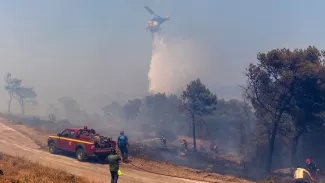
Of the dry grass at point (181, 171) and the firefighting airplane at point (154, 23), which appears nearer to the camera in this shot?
the dry grass at point (181, 171)

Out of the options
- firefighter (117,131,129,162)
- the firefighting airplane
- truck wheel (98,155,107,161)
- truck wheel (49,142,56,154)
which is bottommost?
truck wheel (98,155,107,161)

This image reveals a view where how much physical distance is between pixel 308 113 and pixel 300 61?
194 inches

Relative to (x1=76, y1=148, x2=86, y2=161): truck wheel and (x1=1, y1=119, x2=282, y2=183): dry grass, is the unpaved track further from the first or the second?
(x1=1, y1=119, x2=282, y2=183): dry grass

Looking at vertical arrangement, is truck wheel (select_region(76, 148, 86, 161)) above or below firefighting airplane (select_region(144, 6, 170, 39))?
below

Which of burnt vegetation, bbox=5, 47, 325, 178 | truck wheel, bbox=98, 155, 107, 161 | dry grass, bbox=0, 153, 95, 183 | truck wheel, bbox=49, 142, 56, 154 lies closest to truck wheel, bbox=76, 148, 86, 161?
truck wheel, bbox=98, 155, 107, 161

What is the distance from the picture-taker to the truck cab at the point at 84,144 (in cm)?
1855

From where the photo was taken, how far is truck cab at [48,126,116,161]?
18.5 meters

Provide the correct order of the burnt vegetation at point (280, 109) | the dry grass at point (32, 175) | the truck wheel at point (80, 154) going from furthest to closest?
the burnt vegetation at point (280, 109)
the truck wheel at point (80, 154)
the dry grass at point (32, 175)

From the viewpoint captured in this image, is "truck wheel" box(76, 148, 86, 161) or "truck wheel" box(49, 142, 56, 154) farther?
"truck wheel" box(49, 142, 56, 154)

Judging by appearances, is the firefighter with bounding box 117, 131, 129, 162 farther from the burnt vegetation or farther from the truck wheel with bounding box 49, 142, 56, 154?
the burnt vegetation

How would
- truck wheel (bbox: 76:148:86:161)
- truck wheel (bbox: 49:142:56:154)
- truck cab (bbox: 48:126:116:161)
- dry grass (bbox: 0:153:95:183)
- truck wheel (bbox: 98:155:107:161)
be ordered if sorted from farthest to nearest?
truck wheel (bbox: 49:142:56:154) < truck wheel (bbox: 98:155:107:161) < truck wheel (bbox: 76:148:86:161) < truck cab (bbox: 48:126:116:161) < dry grass (bbox: 0:153:95:183)

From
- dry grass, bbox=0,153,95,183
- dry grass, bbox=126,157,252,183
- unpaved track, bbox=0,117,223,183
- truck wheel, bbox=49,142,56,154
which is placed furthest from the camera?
truck wheel, bbox=49,142,56,154

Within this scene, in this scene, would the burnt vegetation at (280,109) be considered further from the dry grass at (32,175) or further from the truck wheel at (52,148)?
the dry grass at (32,175)

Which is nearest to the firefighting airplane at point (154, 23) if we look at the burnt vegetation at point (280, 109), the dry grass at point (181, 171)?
→ the burnt vegetation at point (280, 109)
